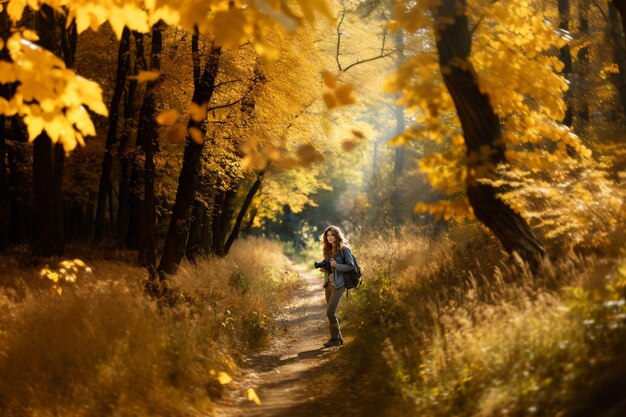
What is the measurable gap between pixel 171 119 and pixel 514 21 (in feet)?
13.9

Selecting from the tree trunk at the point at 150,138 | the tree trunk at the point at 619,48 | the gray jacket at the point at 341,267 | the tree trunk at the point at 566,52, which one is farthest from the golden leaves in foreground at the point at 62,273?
the tree trunk at the point at 619,48

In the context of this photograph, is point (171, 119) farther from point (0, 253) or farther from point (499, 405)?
point (0, 253)

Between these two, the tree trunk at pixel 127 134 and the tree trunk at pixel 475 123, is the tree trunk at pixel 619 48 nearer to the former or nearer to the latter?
the tree trunk at pixel 475 123

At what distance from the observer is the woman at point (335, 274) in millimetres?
10133

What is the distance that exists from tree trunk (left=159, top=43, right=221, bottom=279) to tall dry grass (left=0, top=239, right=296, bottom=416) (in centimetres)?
216

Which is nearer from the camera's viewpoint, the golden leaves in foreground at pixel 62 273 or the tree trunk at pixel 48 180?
the golden leaves in foreground at pixel 62 273

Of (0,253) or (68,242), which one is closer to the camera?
(0,253)

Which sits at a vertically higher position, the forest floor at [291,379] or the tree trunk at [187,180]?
the tree trunk at [187,180]

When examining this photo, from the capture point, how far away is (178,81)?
37.7 feet

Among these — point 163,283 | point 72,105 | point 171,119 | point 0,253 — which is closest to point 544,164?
point 171,119

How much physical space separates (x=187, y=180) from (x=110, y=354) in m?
5.38

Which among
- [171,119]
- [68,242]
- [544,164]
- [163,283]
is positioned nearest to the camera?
[171,119]

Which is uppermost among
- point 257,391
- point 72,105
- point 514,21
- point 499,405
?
point 514,21

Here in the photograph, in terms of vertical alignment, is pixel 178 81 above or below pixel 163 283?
above
